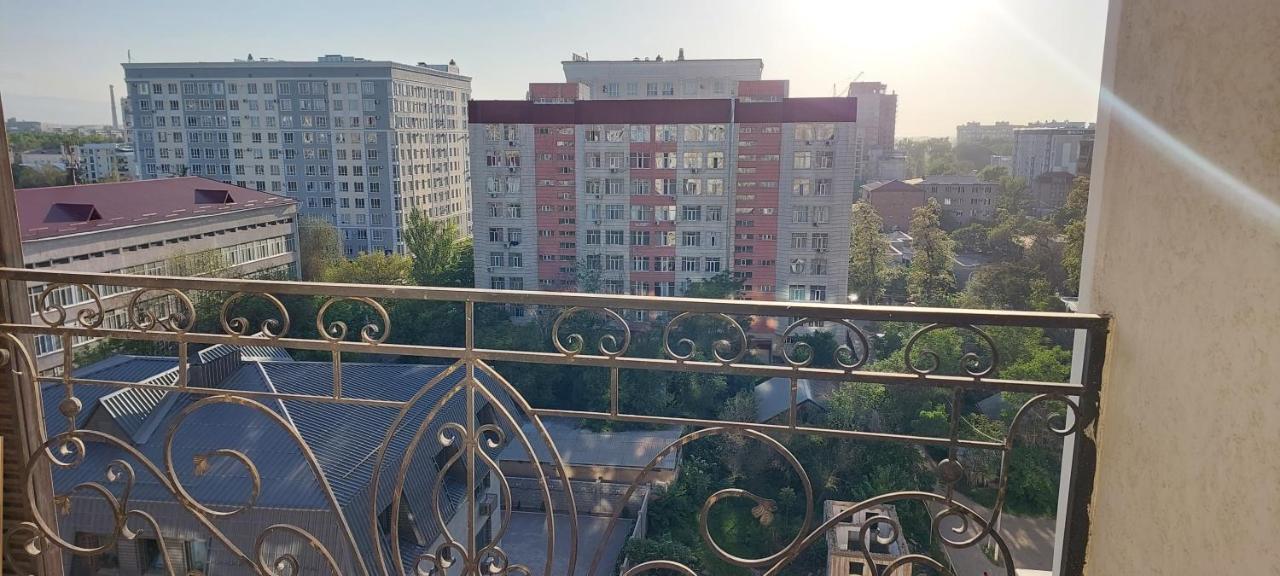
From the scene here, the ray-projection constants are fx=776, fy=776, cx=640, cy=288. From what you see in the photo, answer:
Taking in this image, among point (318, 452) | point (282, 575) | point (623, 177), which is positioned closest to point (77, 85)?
point (623, 177)

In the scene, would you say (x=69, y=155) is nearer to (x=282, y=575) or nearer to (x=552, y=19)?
(x=552, y=19)

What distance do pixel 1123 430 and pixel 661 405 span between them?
11577mm

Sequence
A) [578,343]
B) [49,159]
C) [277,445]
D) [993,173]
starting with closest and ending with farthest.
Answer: [578,343]
[277,445]
[993,173]
[49,159]

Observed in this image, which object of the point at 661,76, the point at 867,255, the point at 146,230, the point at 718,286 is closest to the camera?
the point at 146,230

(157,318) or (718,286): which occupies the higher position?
(157,318)

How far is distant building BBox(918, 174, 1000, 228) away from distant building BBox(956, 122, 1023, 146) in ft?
1.67

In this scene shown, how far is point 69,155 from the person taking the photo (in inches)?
478

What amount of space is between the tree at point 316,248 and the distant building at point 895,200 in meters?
11.7

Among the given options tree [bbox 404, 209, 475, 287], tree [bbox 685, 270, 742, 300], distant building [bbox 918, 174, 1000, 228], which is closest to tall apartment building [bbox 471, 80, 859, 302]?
tree [bbox 685, 270, 742, 300]

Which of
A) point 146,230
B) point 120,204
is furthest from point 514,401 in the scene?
point 146,230

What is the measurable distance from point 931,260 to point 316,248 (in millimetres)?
13596

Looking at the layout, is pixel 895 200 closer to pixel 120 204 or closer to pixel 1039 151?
pixel 1039 151

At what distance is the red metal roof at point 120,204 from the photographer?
10891 mm

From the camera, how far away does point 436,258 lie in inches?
687
